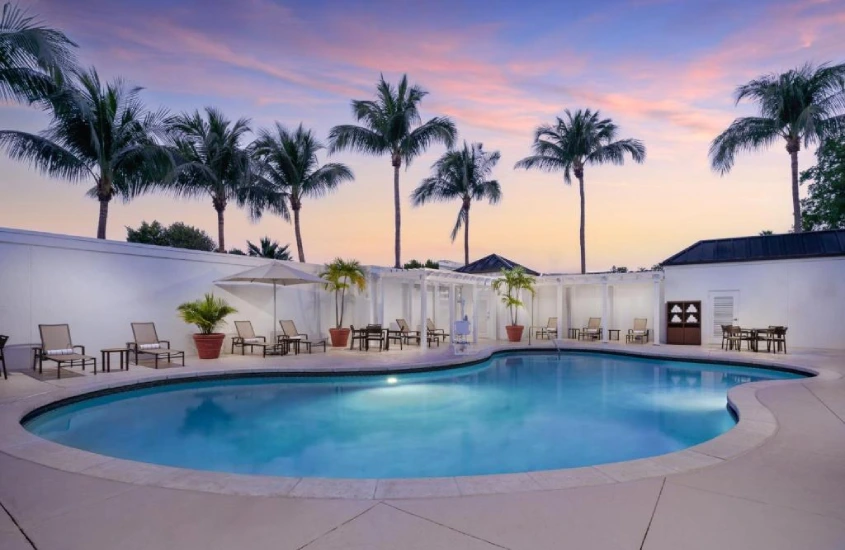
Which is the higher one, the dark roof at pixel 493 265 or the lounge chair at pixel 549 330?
the dark roof at pixel 493 265

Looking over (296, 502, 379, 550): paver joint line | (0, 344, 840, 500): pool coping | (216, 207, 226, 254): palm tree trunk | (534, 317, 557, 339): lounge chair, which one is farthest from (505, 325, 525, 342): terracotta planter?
(296, 502, 379, 550): paver joint line

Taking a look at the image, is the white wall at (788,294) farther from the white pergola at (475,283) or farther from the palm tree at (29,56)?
the palm tree at (29,56)

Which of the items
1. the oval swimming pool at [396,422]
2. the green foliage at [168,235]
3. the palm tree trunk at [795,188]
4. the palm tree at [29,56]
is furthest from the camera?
the green foliage at [168,235]

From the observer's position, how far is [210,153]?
18328mm

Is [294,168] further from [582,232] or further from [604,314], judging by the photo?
[604,314]

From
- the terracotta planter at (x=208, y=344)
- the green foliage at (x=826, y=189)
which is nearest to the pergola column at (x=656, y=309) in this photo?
the green foliage at (x=826, y=189)

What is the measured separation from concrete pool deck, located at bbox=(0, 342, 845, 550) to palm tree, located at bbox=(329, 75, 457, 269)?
630 inches

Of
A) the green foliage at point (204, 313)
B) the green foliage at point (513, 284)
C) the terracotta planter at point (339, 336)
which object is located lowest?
the terracotta planter at point (339, 336)

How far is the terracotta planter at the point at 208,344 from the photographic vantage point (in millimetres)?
11551

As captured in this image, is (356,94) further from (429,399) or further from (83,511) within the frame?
(83,511)

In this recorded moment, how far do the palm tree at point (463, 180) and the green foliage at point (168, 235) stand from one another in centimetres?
1953

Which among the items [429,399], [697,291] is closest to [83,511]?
[429,399]

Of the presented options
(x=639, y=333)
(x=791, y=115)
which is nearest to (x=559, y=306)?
(x=639, y=333)

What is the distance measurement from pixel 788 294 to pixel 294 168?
18946mm
